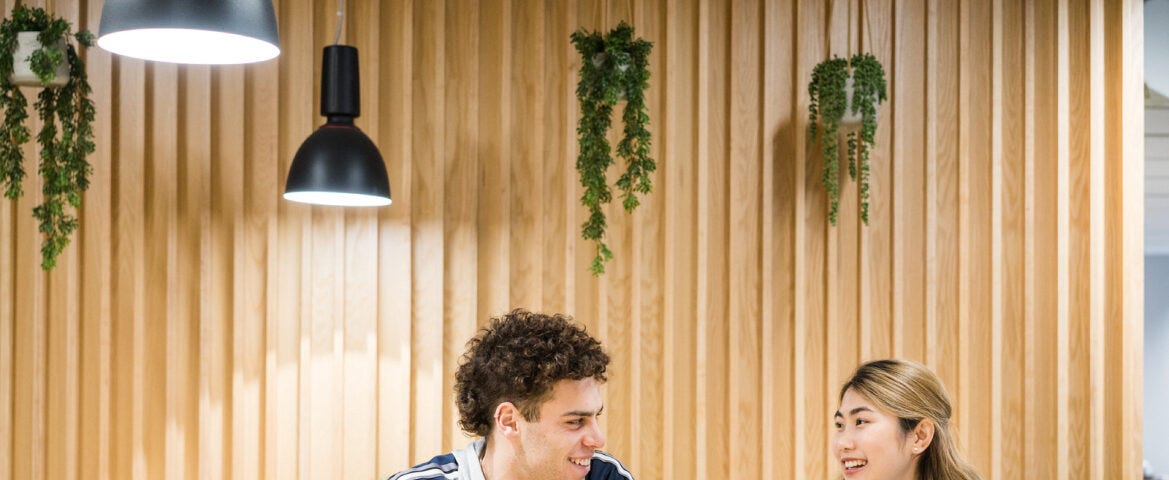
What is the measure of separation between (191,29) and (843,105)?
99.6 inches

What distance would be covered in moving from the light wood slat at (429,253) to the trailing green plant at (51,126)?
1120 millimetres

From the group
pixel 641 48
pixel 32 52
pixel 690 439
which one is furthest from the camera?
pixel 690 439

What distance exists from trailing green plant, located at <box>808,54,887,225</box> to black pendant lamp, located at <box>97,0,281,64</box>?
232 cm

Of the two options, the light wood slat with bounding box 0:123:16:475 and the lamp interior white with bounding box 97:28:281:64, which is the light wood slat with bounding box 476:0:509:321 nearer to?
the light wood slat with bounding box 0:123:16:475

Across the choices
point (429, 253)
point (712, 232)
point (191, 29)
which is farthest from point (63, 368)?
point (712, 232)

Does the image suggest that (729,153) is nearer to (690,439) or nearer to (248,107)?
(690,439)

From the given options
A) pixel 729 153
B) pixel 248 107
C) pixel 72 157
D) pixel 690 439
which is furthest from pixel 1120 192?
pixel 72 157

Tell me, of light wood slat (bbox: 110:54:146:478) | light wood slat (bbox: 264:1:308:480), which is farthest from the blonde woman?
light wood slat (bbox: 110:54:146:478)

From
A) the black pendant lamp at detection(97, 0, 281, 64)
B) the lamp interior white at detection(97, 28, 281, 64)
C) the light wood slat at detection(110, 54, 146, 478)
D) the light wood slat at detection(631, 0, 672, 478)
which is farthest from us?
the light wood slat at detection(631, 0, 672, 478)

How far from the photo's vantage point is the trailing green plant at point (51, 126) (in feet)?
9.74

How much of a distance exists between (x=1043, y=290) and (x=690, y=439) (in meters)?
1.56

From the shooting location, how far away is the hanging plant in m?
3.40

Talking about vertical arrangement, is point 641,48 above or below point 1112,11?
below

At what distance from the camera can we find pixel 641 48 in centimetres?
344
